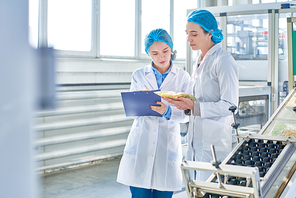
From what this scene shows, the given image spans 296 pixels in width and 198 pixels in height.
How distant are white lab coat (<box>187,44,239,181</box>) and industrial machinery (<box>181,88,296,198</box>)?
0.20 meters

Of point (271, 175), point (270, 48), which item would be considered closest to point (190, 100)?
point (271, 175)

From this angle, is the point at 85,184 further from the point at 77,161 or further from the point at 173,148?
the point at 173,148

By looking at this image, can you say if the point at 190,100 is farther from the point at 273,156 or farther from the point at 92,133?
the point at 92,133

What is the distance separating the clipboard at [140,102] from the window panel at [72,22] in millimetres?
2499

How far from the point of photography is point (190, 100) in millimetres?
1863

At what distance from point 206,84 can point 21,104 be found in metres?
1.54

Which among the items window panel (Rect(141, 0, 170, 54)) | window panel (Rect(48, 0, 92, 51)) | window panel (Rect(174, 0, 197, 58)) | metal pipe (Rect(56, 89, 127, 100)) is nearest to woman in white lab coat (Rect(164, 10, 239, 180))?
metal pipe (Rect(56, 89, 127, 100))

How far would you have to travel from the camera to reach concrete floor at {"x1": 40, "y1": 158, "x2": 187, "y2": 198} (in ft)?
11.4

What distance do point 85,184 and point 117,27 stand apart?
252cm

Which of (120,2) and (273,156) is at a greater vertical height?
(120,2)

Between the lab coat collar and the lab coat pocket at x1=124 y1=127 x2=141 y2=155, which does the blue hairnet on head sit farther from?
the lab coat pocket at x1=124 y1=127 x2=141 y2=155

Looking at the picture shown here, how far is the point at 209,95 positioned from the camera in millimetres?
1894

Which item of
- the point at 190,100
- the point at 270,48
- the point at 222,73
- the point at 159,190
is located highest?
the point at 270,48

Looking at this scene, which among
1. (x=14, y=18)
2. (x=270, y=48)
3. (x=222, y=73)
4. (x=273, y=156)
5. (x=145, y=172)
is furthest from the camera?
(x=270, y=48)
